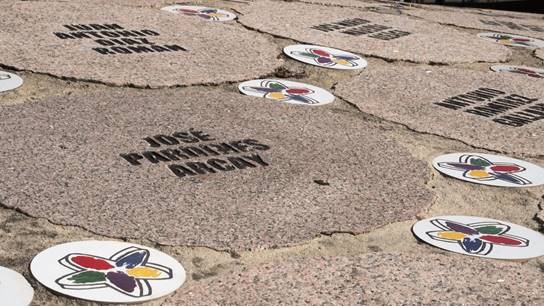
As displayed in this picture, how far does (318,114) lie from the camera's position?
277 centimetres

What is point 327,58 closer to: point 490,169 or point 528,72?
point 528,72

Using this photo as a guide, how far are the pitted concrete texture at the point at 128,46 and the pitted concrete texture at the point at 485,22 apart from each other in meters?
1.58

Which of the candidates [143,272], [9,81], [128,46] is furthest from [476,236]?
[128,46]

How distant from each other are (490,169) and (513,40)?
225 centimetres

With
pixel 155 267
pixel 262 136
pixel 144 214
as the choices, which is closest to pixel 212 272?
pixel 155 267

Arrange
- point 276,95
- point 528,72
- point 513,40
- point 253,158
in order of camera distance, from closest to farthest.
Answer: point 253,158 → point 276,95 → point 528,72 → point 513,40

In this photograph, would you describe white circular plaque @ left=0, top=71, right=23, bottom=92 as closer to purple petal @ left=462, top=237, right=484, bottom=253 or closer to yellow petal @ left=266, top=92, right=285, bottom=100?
yellow petal @ left=266, top=92, right=285, bottom=100

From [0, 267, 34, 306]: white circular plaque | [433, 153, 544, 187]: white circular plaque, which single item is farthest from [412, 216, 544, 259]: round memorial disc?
[0, 267, 34, 306]: white circular plaque

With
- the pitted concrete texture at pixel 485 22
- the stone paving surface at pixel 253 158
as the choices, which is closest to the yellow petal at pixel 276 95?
the stone paving surface at pixel 253 158

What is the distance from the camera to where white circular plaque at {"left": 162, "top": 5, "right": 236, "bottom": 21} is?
13.3 ft

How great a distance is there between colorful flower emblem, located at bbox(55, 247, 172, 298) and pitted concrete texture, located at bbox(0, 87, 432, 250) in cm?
12

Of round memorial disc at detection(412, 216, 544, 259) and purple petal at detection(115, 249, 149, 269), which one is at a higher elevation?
round memorial disc at detection(412, 216, 544, 259)

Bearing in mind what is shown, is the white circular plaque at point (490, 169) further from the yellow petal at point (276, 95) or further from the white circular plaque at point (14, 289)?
the white circular plaque at point (14, 289)

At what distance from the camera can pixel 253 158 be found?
232cm
